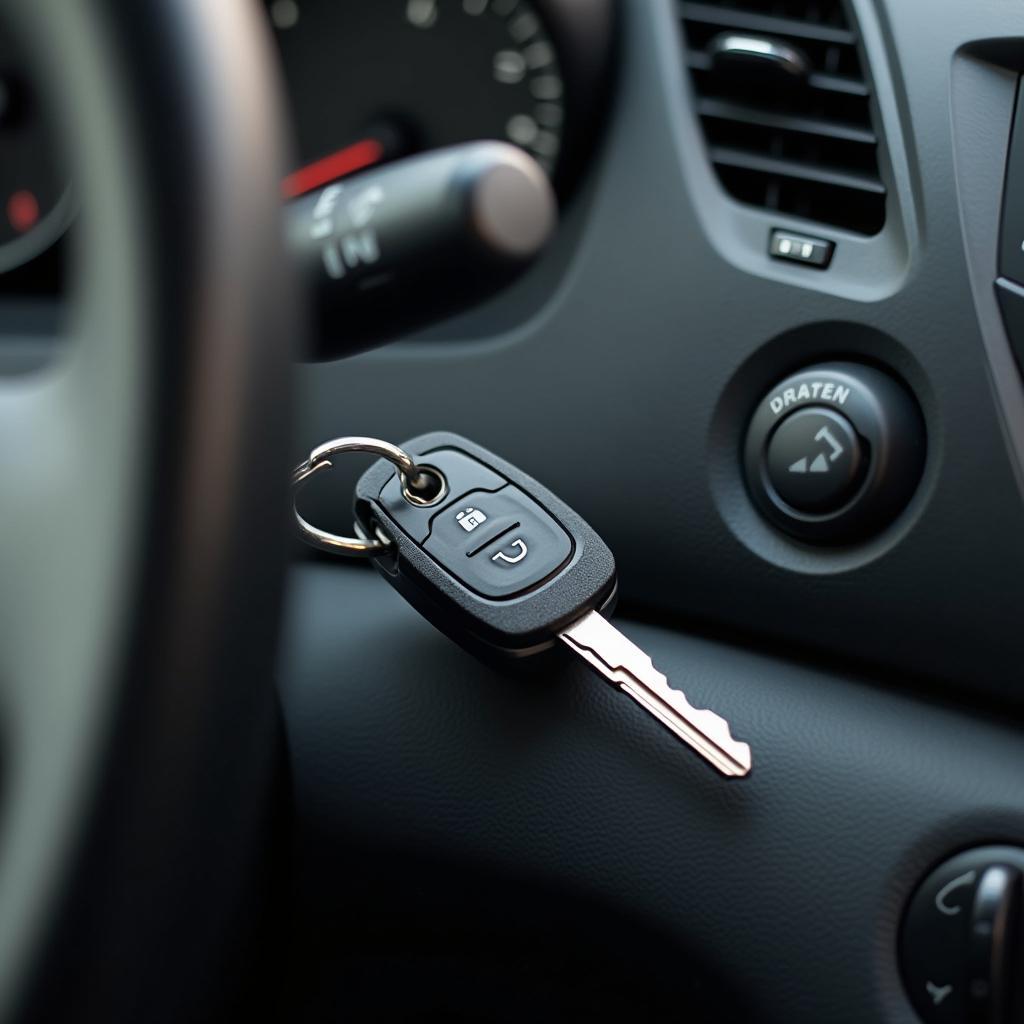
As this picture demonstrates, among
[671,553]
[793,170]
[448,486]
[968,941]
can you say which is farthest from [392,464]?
[968,941]

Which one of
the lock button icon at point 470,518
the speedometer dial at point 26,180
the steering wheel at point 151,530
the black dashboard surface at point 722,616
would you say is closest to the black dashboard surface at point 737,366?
the black dashboard surface at point 722,616

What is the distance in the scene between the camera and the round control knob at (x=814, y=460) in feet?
2.62

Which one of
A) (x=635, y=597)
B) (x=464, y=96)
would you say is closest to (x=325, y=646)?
(x=635, y=597)

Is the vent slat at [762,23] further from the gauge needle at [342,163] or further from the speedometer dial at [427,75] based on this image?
the gauge needle at [342,163]

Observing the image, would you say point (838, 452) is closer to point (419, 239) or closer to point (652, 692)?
point (652, 692)

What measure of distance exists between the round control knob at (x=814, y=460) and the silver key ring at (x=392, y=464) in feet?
0.65

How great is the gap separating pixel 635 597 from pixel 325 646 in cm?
20

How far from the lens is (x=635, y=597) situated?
890mm

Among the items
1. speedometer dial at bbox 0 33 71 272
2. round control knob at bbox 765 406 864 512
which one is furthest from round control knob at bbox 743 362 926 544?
speedometer dial at bbox 0 33 71 272

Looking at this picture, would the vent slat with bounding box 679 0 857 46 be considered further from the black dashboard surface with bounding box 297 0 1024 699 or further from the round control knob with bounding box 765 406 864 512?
the round control knob with bounding box 765 406 864 512

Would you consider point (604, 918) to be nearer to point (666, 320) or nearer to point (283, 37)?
point (666, 320)

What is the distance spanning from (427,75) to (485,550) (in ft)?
1.22

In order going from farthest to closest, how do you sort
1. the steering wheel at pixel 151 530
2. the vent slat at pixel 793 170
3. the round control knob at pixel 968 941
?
the vent slat at pixel 793 170
the round control knob at pixel 968 941
the steering wheel at pixel 151 530

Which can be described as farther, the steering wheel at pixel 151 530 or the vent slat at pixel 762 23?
the vent slat at pixel 762 23
